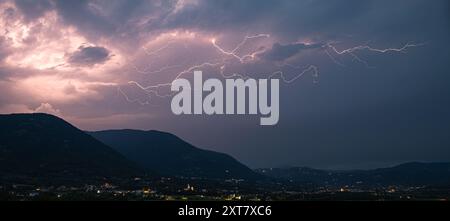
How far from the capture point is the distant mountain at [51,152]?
149750mm

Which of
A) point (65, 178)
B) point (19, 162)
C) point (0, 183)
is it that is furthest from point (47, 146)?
point (0, 183)

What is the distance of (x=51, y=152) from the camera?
167 m

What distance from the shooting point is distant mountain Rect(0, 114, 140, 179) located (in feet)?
491

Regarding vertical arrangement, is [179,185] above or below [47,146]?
below

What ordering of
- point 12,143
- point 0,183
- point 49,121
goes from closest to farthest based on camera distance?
point 0,183, point 12,143, point 49,121

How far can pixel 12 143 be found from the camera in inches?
6599

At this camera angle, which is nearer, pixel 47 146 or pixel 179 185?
pixel 179 185

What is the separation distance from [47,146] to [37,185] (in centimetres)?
4818
